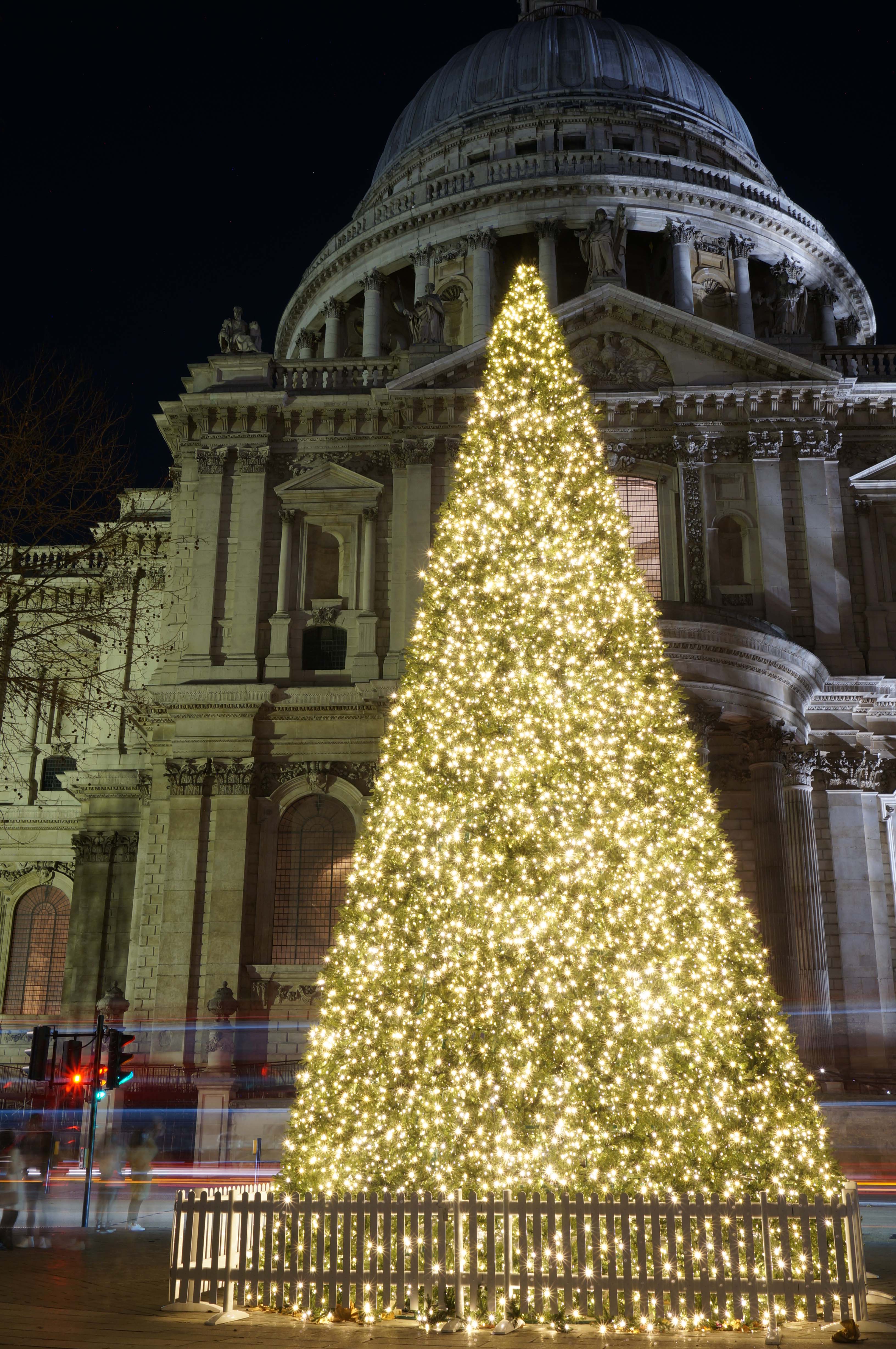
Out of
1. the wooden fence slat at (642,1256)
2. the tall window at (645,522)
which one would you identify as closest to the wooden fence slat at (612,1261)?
the wooden fence slat at (642,1256)

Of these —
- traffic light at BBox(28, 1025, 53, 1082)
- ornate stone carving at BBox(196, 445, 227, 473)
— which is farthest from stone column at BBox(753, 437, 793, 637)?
traffic light at BBox(28, 1025, 53, 1082)

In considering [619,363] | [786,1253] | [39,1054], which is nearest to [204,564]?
[619,363]

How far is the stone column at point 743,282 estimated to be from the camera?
46.5 metres

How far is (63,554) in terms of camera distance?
18578 millimetres

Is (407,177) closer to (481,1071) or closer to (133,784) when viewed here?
(133,784)

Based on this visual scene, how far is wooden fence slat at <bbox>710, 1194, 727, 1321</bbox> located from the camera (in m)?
9.29

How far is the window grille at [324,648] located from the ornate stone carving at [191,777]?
12.3 feet

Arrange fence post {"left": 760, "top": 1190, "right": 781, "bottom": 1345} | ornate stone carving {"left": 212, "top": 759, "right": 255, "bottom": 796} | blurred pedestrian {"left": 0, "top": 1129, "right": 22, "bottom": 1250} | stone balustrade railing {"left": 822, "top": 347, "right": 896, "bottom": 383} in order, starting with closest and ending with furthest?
fence post {"left": 760, "top": 1190, "right": 781, "bottom": 1345}
blurred pedestrian {"left": 0, "top": 1129, "right": 22, "bottom": 1250}
ornate stone carving {"left": 212, "top": 759, "right": 255, "bottom": 796}
stone balustrade railing {"left": 822, "top": 347, "right": 896, "bottom": 383}

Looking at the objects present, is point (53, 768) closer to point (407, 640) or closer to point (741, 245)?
point (407, 640)

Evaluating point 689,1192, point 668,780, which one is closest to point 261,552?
point 668,780

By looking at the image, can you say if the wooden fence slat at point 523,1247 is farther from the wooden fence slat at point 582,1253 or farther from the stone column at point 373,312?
the stone column at point 373,312

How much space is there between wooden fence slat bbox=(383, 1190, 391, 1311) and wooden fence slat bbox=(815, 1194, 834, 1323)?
3349 mm

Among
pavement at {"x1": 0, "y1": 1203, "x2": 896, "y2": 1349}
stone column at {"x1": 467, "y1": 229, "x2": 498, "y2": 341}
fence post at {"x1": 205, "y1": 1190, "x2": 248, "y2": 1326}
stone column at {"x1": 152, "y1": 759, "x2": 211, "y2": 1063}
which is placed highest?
stone column at {"x1": 467, "y1": 229, "x2": 498, "y2": 341}

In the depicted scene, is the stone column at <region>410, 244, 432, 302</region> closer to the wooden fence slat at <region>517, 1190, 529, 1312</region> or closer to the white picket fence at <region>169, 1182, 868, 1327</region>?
the white picket fence at <region>169, 1182, 868, 1327</region>
